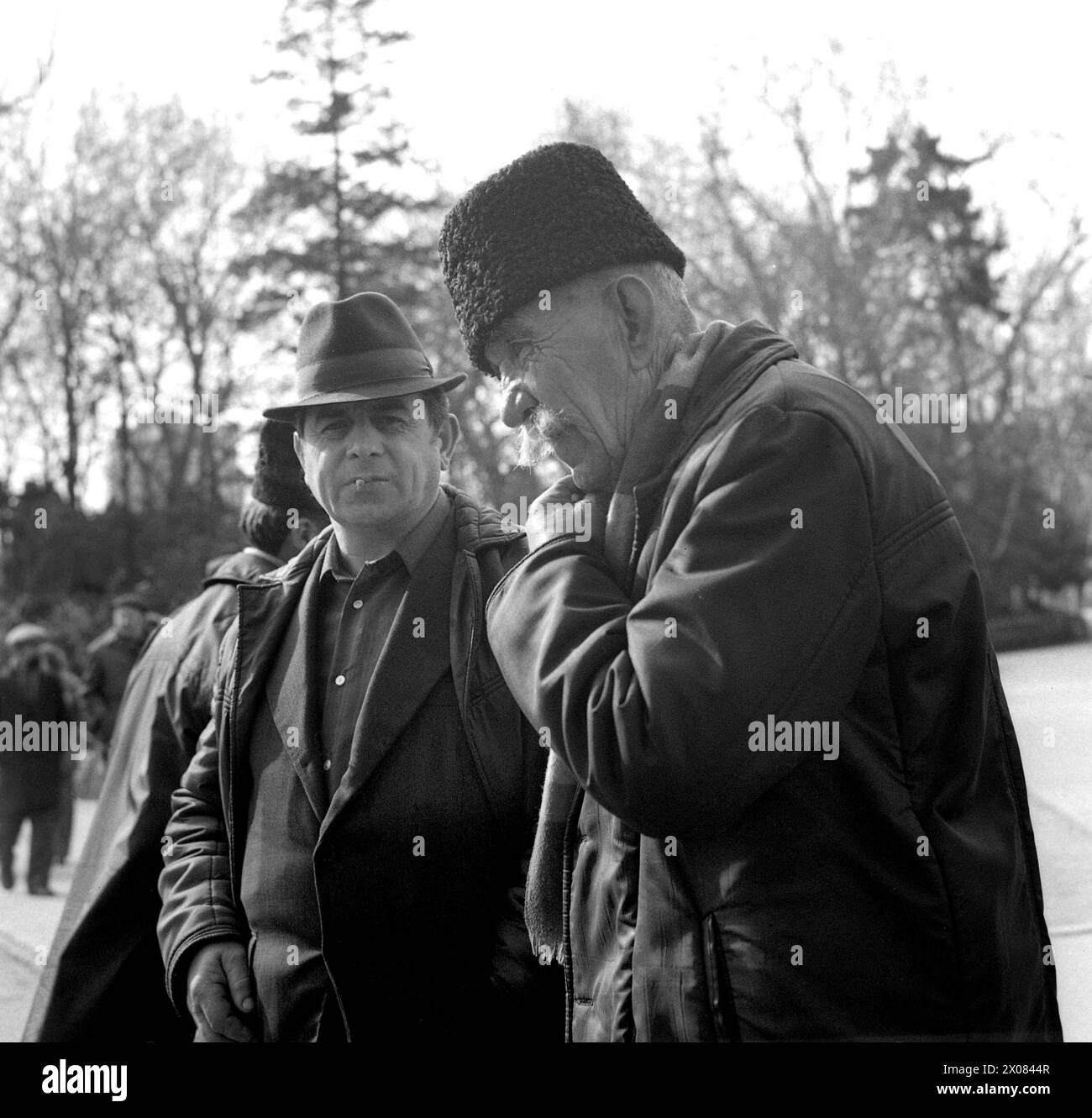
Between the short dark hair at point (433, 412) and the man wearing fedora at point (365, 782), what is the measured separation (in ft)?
0.04

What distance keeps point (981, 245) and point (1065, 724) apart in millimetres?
16864

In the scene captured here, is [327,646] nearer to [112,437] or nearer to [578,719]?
[578,719]

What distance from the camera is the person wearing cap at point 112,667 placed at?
31.0 feet

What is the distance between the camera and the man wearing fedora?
2.44m

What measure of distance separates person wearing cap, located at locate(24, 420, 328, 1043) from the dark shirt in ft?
0.94

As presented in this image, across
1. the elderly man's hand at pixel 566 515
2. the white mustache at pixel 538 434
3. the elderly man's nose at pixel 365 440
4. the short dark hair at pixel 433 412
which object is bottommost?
the elderly man's hand at pixel 566 515

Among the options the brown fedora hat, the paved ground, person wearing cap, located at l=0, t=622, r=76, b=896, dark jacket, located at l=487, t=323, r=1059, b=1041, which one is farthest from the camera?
person wearing cap, located at l=0, t=622, r=76, b=896

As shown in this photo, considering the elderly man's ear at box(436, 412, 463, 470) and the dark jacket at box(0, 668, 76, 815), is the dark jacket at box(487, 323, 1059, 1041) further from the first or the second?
the dark jacket at box(0, 668, 76, 815)

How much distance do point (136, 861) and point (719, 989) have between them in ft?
6.51

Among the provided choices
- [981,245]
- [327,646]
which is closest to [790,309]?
[981,245]

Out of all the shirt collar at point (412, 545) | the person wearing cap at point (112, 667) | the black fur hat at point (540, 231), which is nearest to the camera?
the black fur hat at point (540, 231)

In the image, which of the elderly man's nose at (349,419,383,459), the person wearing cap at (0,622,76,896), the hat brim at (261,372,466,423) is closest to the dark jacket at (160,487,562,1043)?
the elderly man's nose at (349,419,383,459)

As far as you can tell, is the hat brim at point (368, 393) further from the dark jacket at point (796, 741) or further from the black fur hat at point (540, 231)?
the dark jacket at point (796, 741)

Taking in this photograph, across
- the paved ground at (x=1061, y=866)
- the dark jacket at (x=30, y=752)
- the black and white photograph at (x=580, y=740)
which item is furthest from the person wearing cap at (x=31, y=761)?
the black and white photograph at (x=580, y=740)
